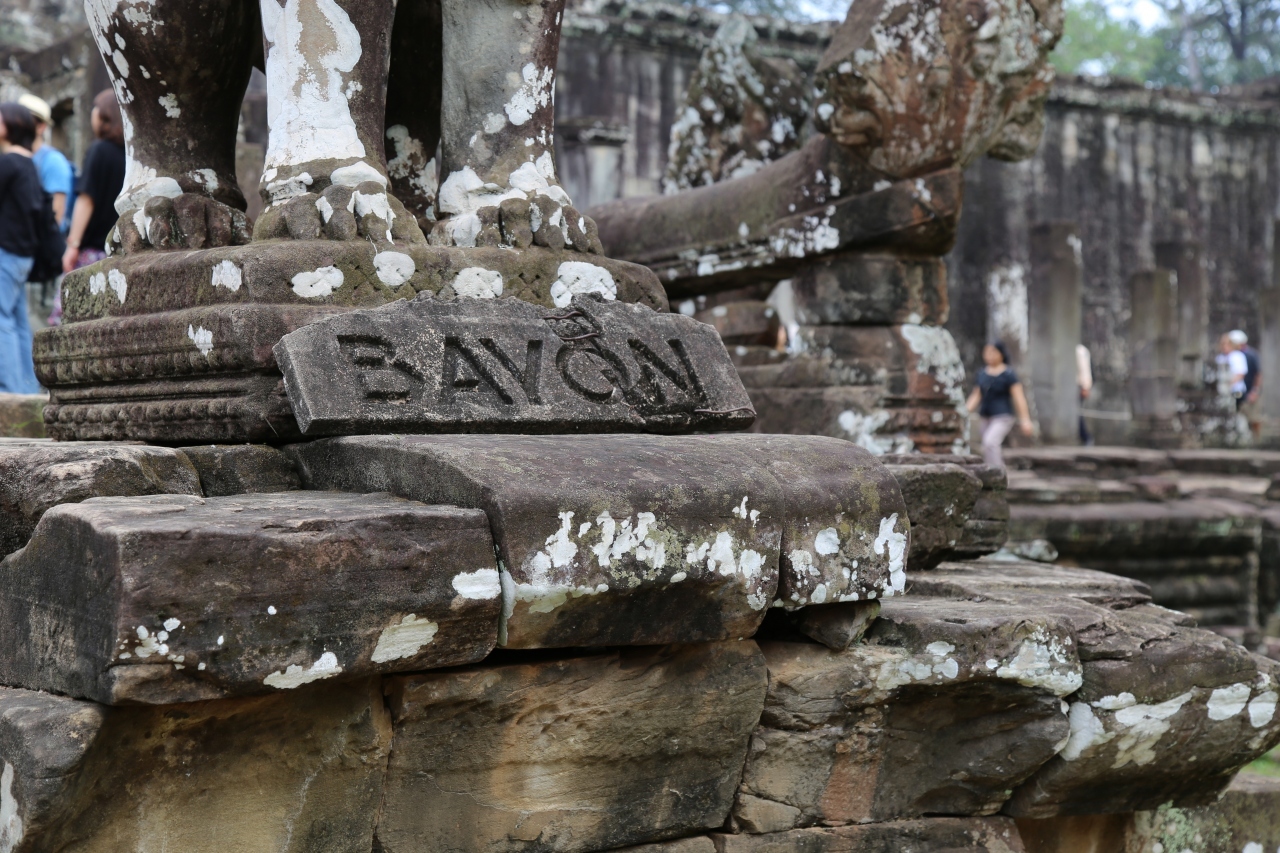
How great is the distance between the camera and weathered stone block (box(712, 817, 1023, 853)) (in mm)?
2418

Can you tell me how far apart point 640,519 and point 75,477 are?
901mm

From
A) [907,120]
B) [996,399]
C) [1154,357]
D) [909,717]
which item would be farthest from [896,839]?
[1154,357]

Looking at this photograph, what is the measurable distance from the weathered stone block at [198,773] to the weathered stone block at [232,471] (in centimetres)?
48

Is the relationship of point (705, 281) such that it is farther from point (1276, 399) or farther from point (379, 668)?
point (1276, 399)

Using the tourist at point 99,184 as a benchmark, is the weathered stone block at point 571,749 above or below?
below

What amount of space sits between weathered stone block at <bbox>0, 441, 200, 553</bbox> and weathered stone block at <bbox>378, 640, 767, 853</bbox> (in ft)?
1.80

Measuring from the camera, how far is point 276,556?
1.79m

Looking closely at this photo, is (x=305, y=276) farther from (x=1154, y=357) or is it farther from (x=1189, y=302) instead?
(x=1189, y=302)

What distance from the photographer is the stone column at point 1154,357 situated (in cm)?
1390

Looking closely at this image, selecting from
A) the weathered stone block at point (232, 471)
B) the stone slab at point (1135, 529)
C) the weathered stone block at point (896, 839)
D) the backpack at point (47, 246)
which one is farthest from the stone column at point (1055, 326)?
the weathered stone block at point (232, 471)

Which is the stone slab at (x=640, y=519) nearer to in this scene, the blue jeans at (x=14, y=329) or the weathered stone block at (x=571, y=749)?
the weathered stone block at (x=571, y=749)

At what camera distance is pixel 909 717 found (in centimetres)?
250

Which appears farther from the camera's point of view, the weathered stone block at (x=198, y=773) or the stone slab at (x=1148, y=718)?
the stone slab at (x=1148, y=718)

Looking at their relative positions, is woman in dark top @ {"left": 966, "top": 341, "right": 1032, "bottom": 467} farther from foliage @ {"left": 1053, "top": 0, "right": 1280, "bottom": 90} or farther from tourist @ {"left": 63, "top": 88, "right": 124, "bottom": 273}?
foliage @ {"left": 1053, "top": 0, "right": 1280, "bottom": 90}
